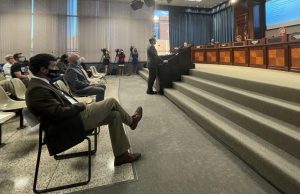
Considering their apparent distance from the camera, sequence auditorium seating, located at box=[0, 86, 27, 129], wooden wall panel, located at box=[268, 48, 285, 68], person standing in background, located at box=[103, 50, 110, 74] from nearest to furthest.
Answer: auditorium seating, located at box=[0, 86, 27, 129], wooden wall panel, located at box=[268, 48, 285, 68], person standing in background, located at box=[103, 50, 110, 74]

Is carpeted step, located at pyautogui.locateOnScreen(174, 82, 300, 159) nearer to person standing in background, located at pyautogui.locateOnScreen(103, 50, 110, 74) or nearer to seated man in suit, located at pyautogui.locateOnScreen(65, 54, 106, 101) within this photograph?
seated man in suit, located at pyautogui.locateOnScreen(65, 54, 106, 101)

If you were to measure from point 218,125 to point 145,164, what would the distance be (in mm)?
1097

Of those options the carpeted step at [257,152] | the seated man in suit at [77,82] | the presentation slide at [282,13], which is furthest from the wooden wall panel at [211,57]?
the seated man in suit at [77,82]

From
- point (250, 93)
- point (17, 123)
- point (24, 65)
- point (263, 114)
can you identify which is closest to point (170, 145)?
point (263, 114)

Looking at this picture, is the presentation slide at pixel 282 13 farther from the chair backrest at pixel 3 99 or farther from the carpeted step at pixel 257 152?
the chair backrest at pixel 3 99

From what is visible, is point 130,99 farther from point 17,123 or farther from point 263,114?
point 263,114

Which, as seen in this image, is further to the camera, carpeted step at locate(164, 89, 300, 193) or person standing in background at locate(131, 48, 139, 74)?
person standing in background at locate(131, 48, 139, 74)

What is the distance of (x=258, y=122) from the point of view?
2412mm

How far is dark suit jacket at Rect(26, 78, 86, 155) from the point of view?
5.96 ft

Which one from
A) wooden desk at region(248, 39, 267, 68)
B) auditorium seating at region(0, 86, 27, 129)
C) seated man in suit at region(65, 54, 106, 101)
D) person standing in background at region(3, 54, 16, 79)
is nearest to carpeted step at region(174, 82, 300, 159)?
seated man in suit at region(65, 54, 106, 101)

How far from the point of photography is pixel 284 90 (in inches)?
105

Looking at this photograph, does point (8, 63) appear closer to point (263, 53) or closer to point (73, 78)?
point (73, 78)

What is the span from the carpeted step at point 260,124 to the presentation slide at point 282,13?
607 cm

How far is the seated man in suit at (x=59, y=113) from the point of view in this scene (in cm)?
183
